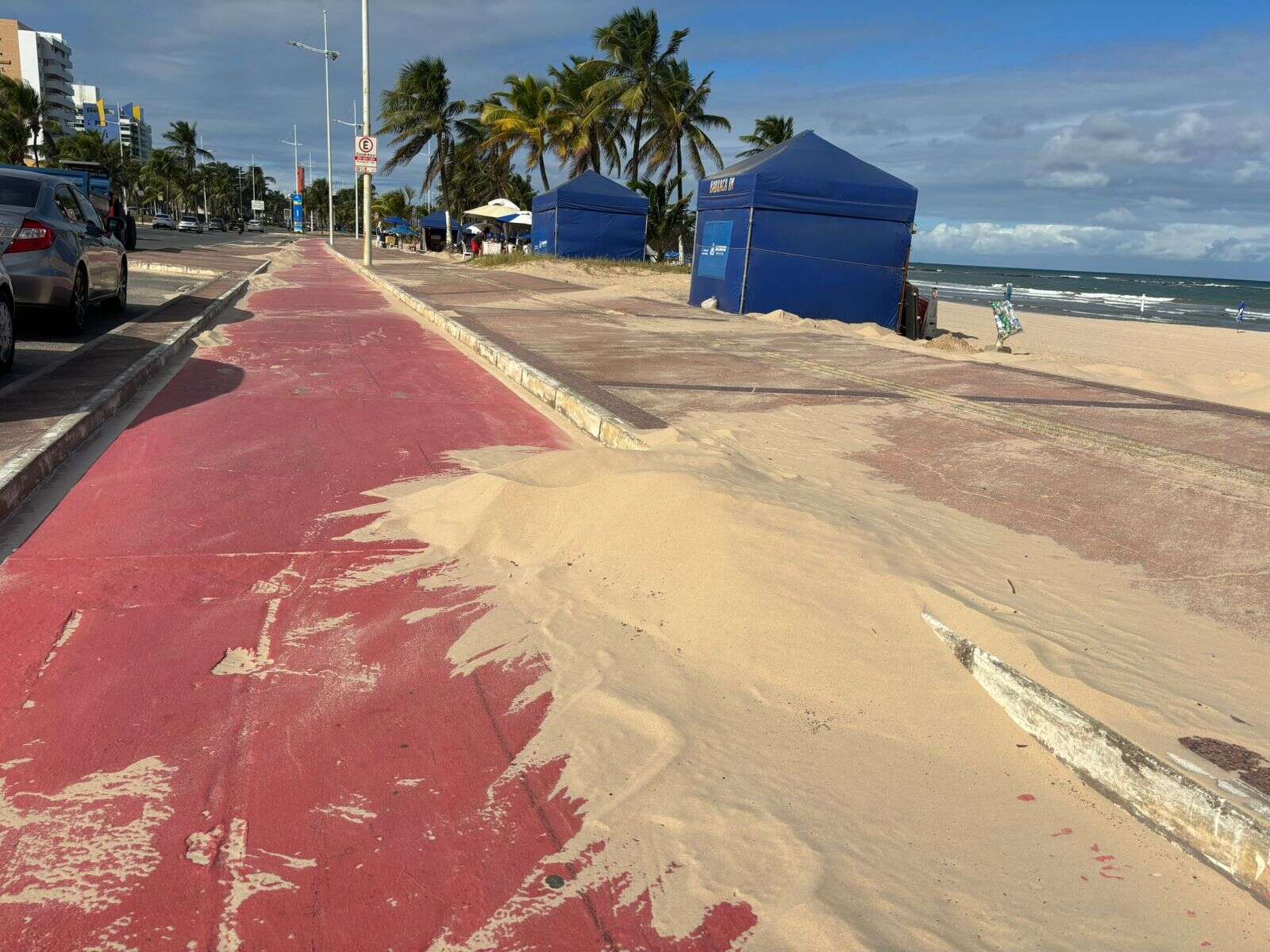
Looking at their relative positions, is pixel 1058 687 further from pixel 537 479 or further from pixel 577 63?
pixel 577 63

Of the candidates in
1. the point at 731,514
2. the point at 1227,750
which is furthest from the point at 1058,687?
the point at 731,514

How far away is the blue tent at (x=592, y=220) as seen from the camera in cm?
3303

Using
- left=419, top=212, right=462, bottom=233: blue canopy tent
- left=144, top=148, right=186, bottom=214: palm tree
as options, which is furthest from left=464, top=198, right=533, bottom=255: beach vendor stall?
left=144, top=148, right=186, bottom=214: palm tree

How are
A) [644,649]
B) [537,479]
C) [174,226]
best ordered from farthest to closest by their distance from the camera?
1. [174,226]
2. [537,479]
3. [644,649]

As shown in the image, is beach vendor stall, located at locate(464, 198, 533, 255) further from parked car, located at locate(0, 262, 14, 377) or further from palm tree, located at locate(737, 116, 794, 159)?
parked car, located at locate(0, 262, 14, 377)

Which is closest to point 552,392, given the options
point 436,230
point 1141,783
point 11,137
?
point 1141,783

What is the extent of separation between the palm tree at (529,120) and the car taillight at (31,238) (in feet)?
114

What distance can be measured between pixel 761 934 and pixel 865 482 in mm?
4017

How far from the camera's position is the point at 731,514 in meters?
4.50

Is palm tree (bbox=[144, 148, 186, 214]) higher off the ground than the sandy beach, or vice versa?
palm tree (bbox=[144, 148, 186, 214])

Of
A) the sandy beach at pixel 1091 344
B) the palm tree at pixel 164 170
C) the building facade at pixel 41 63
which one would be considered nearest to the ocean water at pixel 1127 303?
the sandy beach at pixel 1091 344

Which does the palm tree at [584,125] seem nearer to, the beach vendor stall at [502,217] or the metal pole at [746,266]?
the beach vendor stall at [502,217]

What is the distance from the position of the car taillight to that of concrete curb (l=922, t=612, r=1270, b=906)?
31.8 feet

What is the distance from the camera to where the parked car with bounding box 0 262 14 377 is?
781 cm
